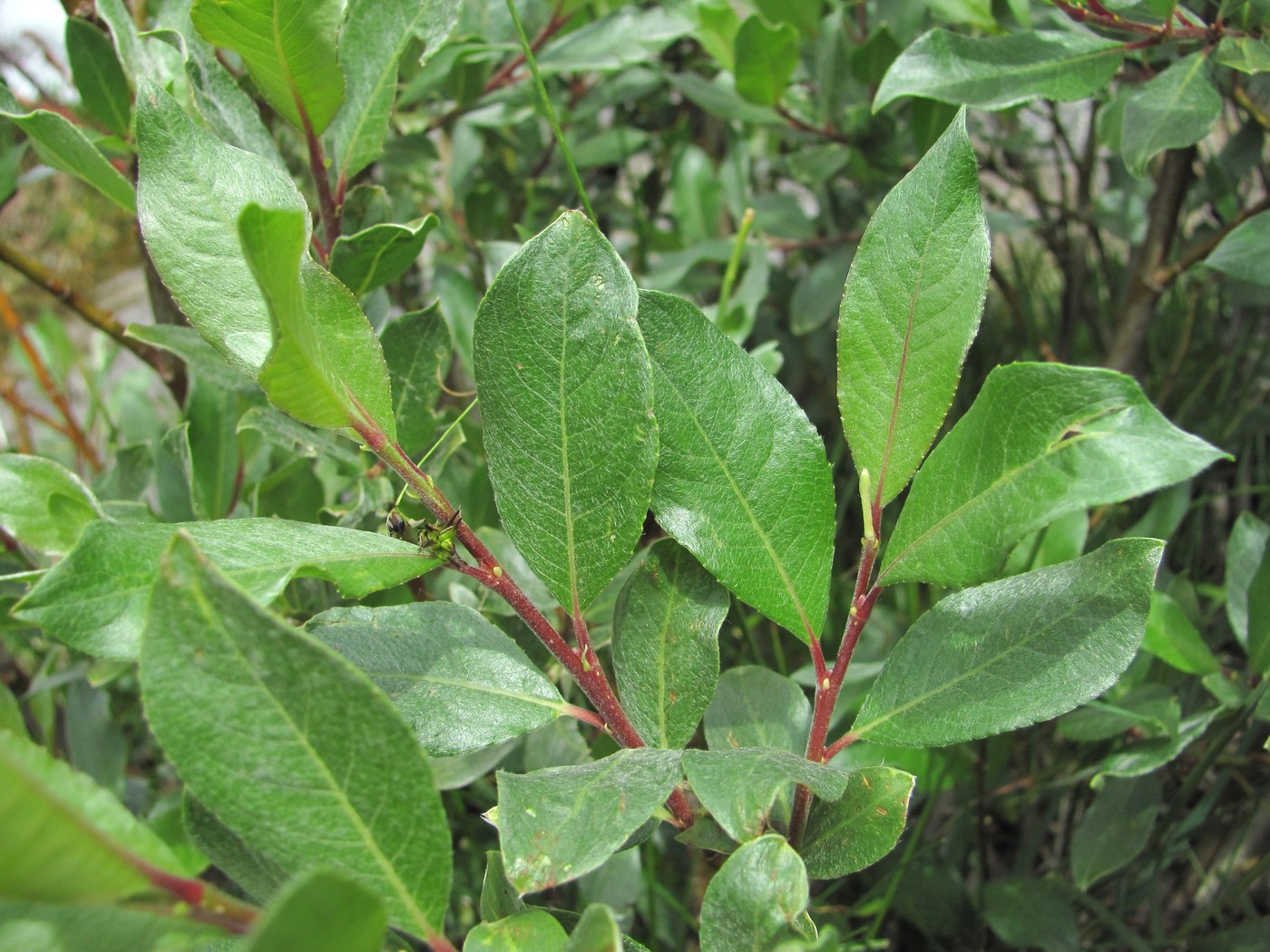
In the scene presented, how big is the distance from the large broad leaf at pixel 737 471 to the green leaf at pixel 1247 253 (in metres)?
0.46

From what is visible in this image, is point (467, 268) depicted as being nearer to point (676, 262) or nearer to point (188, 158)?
point (676, 262)

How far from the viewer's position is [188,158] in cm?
45

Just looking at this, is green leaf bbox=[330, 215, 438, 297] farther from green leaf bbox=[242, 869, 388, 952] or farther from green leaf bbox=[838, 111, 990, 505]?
green leaf bbox=[242, 869, 388, 952]

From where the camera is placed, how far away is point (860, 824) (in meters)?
0.44

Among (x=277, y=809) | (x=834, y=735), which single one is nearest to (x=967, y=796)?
(x=834, y=735)

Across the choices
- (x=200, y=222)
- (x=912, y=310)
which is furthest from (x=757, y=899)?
(x=200, y=222)

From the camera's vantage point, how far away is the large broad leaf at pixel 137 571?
365mm

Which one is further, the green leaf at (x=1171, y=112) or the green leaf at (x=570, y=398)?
the green leaf at (x=1171, y=112)

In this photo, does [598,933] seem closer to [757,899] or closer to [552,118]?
[757,899]

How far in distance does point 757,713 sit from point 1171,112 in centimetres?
50

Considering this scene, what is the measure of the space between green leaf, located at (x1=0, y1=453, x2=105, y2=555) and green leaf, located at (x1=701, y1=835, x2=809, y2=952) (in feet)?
1.39

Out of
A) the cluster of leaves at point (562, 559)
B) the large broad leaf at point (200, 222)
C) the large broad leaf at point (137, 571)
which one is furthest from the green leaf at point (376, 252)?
the large broad leaf at point (137, 571)

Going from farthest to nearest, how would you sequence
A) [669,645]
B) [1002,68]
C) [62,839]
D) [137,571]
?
[1002,68] → [669,645] → [137,571] → [62,839]

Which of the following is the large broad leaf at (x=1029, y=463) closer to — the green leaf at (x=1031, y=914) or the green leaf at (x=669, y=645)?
the green leaf at (x=669, y=645)
